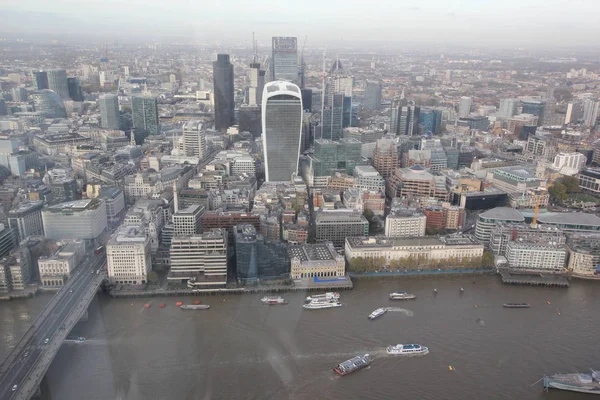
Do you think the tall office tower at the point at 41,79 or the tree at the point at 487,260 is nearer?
the tree at the point at 487,260

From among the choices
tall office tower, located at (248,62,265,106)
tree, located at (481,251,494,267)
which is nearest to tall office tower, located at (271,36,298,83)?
tall office tower, located at (248,62,265,106)

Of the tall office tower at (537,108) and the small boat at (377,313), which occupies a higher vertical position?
the tall office tower at (537,108)

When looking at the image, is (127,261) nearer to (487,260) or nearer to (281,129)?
(281,129)

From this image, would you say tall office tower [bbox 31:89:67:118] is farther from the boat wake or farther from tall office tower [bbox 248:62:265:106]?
the boat wake

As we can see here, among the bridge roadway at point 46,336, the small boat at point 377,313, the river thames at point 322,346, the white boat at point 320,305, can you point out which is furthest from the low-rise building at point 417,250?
the bridge roadway at point 46,336

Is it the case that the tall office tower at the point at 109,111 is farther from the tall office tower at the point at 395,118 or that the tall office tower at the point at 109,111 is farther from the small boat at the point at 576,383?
the small boat at the point at 576,383

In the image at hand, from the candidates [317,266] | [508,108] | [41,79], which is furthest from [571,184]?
[41,79]

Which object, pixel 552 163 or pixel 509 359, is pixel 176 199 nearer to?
pixel 509 359
